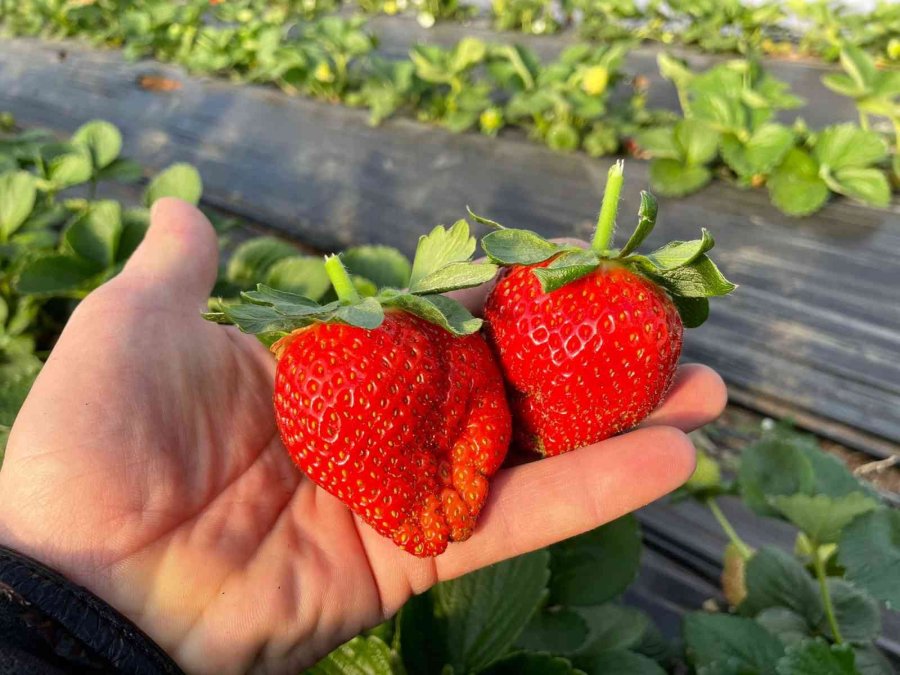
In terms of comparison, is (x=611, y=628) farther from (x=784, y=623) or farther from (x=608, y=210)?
(x=608, y=210)

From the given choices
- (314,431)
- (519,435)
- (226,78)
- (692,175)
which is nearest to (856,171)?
(692,175)

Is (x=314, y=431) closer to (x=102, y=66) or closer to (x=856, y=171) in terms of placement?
(x=856, y=171)

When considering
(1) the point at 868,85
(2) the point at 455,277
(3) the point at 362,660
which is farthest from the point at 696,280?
(1) the point at 868,85

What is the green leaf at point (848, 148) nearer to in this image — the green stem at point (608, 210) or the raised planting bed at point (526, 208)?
the raised planting bed at point (526, 208)

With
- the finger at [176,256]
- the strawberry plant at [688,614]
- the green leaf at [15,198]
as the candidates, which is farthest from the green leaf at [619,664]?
the green leaf at [15,198]

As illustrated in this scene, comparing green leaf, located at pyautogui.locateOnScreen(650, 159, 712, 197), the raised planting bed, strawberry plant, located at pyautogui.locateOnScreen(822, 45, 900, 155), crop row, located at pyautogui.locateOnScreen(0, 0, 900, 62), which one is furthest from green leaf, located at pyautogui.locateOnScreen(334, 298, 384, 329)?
crop row, located at pyautogui.locateOnScreen(0, 0, 900, 62)

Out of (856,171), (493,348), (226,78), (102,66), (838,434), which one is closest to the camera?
(493,348)
